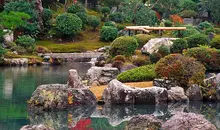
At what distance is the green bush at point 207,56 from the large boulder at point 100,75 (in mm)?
6744

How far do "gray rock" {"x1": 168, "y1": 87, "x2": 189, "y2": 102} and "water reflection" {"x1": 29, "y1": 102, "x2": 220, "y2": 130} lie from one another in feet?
1.60

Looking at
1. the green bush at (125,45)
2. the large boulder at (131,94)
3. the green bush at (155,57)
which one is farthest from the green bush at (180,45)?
the large boulder at (131,94)

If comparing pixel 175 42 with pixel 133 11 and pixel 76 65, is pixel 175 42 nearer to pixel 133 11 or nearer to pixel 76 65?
pixel 76 65

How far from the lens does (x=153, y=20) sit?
2031 inches

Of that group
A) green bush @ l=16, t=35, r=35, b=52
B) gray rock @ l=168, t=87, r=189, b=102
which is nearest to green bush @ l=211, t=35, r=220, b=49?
gray rock @ l=168, t=87, r=189, b=102

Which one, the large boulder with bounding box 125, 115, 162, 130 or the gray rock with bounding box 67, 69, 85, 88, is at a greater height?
the large boulder with bounding box 125, 115, 162, 130

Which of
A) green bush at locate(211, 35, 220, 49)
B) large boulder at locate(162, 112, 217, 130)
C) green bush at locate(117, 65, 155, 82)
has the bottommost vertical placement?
green bush at locate(211, 35, 220, 49)

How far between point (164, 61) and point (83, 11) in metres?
26.6

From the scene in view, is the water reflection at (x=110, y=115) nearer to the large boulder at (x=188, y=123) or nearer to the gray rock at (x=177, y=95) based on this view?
the gray rock at (x=177, y=95)

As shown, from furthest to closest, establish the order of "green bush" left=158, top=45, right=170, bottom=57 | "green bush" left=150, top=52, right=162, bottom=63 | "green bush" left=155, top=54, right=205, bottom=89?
"green bush" left=158, top=45, right=170, bottom=57 < "green bush" left=150, top=52, right=162, bottom=63 < "green bush" left=155, top=54, right=205, bottom=89

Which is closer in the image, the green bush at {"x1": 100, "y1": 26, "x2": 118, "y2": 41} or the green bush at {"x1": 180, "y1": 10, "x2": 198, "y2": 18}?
the green bush at {"x1": 100, "y1": 26, "x2": 118, "y2": 41}

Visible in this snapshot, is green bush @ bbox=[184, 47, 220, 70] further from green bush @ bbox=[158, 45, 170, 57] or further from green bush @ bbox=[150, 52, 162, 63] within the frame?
green bush @ bbox=[158, 45, 170, 57]

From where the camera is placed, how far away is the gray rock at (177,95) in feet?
71.7

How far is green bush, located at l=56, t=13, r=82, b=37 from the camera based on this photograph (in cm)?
4475
